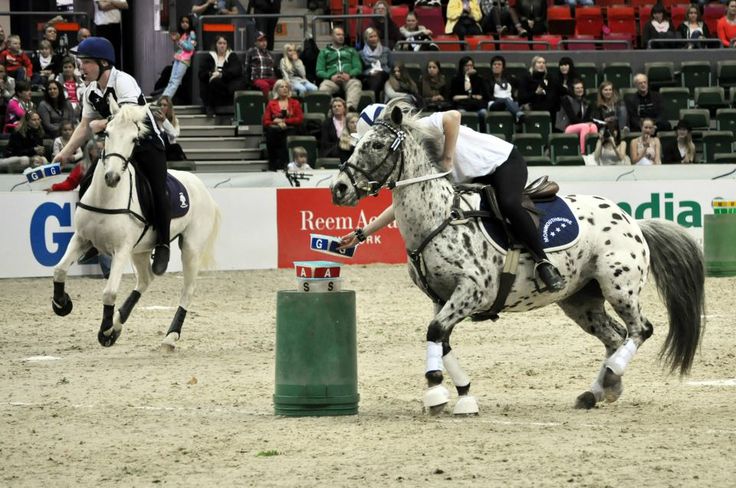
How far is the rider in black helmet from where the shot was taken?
12.5 metres

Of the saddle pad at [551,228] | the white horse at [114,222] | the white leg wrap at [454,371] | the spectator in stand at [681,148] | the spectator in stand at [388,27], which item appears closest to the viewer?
the white leg wrap at [454,371]

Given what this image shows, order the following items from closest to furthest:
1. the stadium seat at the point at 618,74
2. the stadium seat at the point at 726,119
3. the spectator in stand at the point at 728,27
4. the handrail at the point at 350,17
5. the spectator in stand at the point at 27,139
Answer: the spectator in stand at the point at 27,139 → the handrail at the point at 350,17 → the stadium seat at the point at 726,119 → the stadium seat at the point at 618,74 → the spectator in stand at the point at 728,27

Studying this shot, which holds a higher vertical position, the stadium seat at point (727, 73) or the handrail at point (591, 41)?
the handrail at point (591, 41)

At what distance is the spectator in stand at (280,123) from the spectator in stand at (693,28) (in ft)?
31.7

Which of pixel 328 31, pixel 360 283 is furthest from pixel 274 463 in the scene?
pixel 328 31

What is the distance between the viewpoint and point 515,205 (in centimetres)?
914

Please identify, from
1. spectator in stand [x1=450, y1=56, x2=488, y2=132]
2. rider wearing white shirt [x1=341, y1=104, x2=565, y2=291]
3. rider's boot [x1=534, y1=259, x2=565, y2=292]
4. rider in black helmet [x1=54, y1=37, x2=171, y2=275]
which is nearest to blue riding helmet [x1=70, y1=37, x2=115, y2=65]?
rider in black helmet [x1=54, y1=37, x2=171, y2=275]

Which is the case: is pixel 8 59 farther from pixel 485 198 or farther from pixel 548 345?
pixel 485 198

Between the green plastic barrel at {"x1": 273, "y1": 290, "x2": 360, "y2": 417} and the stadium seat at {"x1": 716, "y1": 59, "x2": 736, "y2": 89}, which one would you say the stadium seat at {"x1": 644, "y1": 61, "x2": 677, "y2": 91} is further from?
the green plastic barrel at {"x1": 273, "y1": 290, "x2": 360, "y2": 417}

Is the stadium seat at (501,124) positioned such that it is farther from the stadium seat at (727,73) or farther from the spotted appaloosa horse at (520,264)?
the spotted appaloosa horse at (520,264)

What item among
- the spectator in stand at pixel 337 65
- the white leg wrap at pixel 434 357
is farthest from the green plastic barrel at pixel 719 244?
the white leg wrap at pixel 434 357

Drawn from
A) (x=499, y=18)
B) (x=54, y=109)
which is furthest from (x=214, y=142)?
(x=499, y=18)

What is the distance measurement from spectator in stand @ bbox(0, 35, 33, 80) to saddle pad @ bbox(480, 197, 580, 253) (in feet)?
49.6

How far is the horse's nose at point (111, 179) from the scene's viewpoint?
39.3 feet
